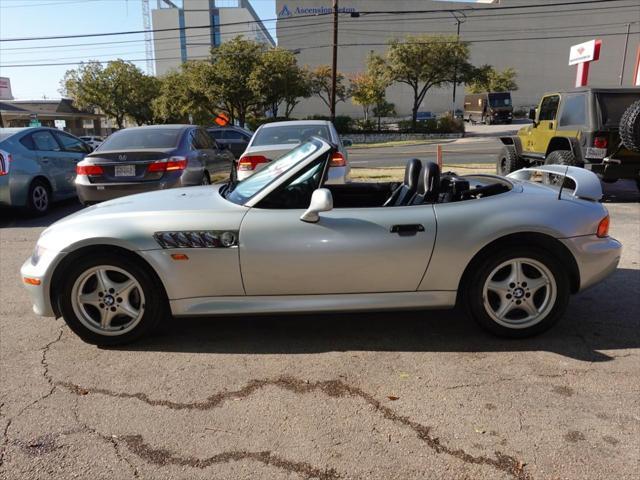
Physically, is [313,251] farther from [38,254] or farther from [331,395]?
[38,254]

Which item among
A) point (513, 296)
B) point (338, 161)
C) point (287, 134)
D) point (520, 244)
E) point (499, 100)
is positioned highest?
point (499, 100)

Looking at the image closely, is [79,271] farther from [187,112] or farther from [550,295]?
[187,112]

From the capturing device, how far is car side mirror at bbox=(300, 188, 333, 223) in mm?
3189

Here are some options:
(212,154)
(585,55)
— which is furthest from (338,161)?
(585,55)

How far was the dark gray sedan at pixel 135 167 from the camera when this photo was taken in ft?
24.0

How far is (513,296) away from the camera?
A: 3.55 metres

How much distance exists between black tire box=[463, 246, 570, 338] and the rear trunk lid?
17.4 feet

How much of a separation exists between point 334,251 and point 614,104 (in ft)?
25.1

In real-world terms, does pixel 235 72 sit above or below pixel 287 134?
above

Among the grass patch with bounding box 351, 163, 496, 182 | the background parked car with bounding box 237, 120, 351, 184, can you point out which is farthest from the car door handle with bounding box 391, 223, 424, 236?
the grass patch with bounding box 351, 163, 496, 182

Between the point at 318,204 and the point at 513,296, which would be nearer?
the point at 318,204

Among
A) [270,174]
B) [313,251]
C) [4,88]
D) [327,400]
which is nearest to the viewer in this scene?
[327,400]

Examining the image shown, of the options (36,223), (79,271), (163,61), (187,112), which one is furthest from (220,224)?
(163,61)

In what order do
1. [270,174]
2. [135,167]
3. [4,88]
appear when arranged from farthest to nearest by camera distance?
[4,88] → [135,167] → [270,174]
